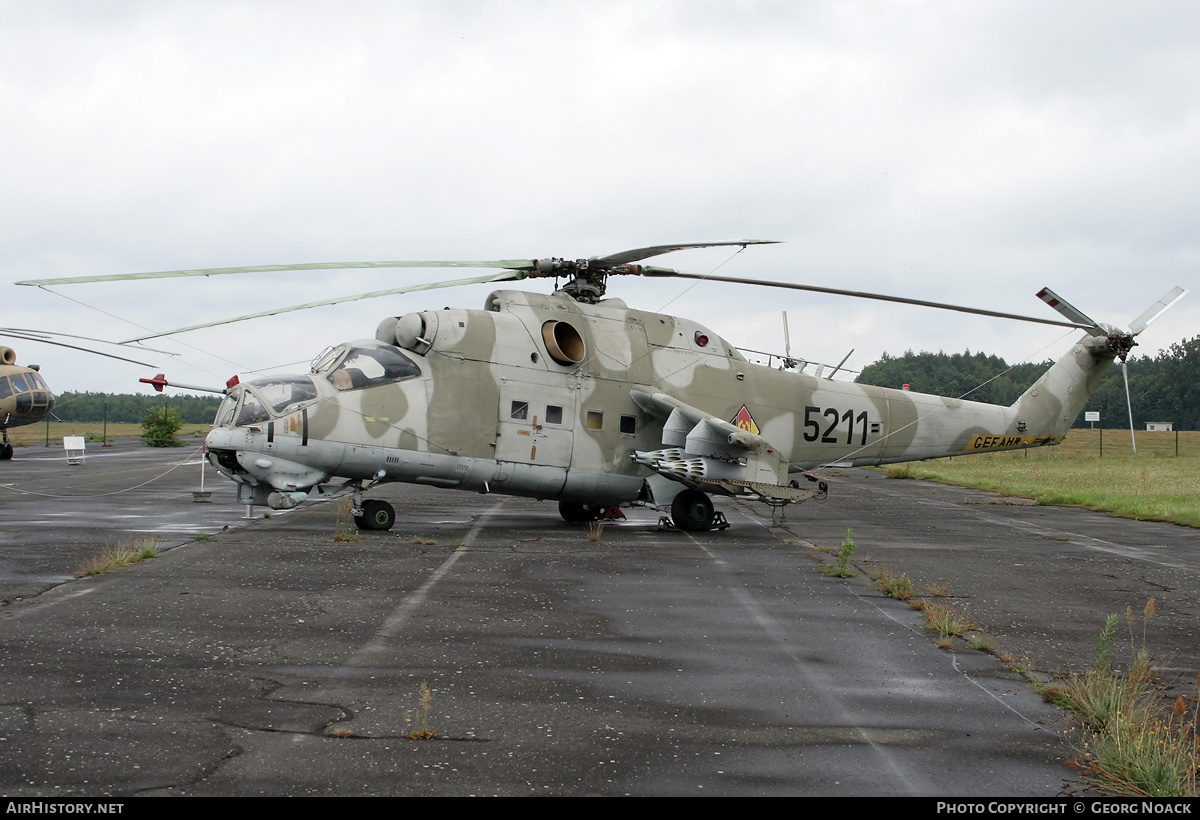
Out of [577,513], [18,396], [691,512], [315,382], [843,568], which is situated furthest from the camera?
[18,396]

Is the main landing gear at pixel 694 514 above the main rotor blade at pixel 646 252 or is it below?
below

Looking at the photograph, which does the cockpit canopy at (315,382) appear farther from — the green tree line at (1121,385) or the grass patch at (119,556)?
the green tree line at (1121,385)

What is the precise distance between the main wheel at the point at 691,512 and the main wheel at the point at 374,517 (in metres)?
5.24

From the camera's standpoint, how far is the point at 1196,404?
109438 millimetres

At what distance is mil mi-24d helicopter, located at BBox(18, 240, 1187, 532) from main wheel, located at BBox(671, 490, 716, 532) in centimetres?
3

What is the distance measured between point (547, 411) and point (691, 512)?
3.37 meters

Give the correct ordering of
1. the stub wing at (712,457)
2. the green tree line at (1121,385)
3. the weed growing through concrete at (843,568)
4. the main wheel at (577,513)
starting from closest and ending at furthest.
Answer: the weed growing through concrete at (843,568) → the stub wing at (712,457) → the main wheel at (577,513) → the green tree line at (1121,385)

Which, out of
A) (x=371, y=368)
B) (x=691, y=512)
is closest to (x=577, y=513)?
(x=691, y=512)

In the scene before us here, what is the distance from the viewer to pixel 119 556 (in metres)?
10.4

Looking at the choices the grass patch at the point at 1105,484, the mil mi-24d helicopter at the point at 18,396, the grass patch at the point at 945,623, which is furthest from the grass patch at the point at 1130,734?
the mil mi-24d helicopter at the point at 18,396

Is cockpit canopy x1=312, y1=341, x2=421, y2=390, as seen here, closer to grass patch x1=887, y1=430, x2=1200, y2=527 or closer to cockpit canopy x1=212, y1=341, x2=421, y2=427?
cockpit canopy x1=212, y1=341, x2=421, y2=427

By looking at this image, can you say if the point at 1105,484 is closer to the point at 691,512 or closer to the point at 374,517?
the point at 691,512

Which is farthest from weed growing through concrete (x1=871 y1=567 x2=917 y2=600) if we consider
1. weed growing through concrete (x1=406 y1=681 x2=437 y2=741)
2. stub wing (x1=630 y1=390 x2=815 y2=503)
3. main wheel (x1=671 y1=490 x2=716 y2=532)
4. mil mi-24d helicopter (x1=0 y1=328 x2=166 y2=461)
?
mil mi-24d helicopter (x1=0 y1=328 x2=166 y2=461)

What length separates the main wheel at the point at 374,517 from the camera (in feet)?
47.3
